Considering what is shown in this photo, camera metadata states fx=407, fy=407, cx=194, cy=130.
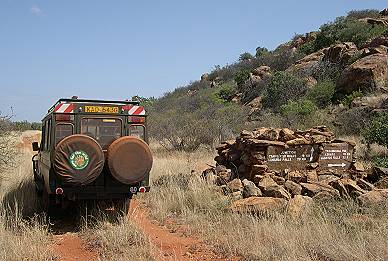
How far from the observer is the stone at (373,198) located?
779 centimetres

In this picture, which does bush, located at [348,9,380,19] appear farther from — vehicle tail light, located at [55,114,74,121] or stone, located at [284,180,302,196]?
vehicle tail light, located at [55,114,74,121]

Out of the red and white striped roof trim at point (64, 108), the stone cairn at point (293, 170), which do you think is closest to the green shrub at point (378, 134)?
the stone cairn at point (293, 170)

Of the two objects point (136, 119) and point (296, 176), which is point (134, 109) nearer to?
point (136, 119)

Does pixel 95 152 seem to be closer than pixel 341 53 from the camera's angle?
Yes

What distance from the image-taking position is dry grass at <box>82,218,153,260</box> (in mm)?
5945

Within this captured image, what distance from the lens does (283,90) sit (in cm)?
2964

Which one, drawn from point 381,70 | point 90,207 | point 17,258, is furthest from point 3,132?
point 381,70

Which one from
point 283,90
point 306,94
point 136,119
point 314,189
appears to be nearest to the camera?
point 136,119

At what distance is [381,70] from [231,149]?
53.2ft

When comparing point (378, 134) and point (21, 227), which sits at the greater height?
point (378, 134)

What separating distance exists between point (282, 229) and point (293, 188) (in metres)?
3.01

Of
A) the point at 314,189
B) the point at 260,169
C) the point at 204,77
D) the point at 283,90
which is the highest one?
the point at 204,77

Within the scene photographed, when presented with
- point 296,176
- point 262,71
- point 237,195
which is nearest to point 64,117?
point 237,195

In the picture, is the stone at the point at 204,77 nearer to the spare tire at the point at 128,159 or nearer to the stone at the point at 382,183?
the stone at the point at 382,183
